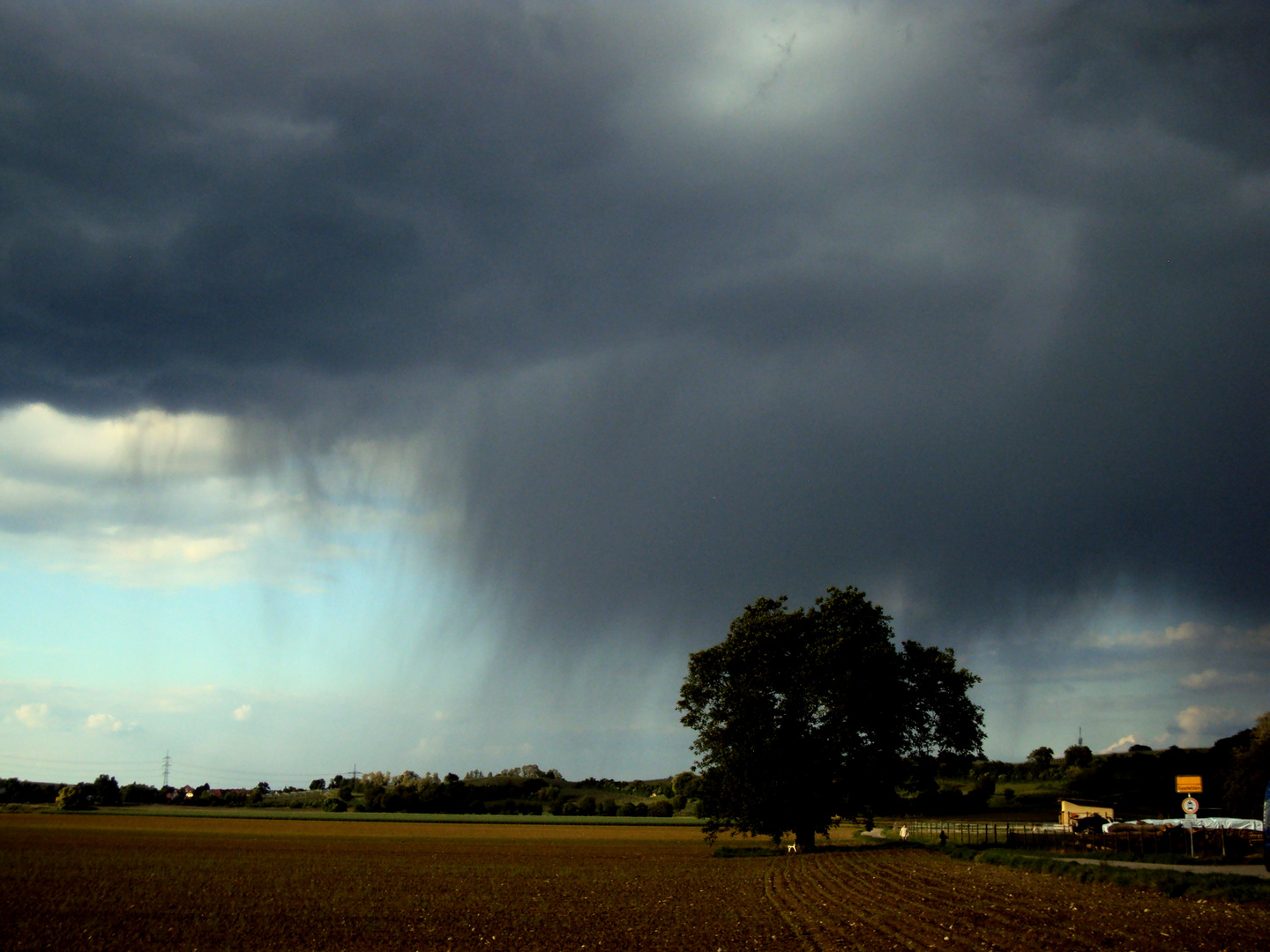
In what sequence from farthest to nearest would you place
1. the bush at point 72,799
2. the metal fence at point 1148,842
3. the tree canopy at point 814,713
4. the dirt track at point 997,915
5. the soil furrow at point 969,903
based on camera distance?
the bush at point 72,799 < the tree canopy at point 814,713 < the metal fence at point 1148,842 < the soil furrow at point 969,903 < the dirt track at point 997,915

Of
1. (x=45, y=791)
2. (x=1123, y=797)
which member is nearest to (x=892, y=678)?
(x=1123, y=797)

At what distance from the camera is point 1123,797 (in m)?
121

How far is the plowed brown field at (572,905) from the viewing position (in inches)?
987

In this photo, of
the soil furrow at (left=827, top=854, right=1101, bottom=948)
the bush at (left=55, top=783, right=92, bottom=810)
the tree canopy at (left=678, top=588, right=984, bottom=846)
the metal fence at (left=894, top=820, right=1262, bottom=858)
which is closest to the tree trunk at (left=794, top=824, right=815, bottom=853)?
the tree canopy at (left=678, top=588, right=984, bottom=846)

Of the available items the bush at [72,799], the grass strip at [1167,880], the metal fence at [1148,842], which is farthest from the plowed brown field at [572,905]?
the bush at [72,799]

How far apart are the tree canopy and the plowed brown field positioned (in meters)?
3.66

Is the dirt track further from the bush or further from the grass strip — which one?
the bush

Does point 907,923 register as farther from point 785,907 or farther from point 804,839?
point 804,839

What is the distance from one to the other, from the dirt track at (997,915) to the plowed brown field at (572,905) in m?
0.10

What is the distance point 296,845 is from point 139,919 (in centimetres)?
5201

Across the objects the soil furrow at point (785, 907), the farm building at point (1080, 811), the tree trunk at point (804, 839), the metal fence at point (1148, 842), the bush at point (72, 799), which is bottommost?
the bush at point (72, 799)

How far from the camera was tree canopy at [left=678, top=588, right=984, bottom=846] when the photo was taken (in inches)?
2485

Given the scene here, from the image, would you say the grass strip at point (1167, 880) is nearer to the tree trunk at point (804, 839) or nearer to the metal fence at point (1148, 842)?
the metal fence at point (1148, 842)

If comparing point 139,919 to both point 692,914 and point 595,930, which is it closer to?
point 595,930
